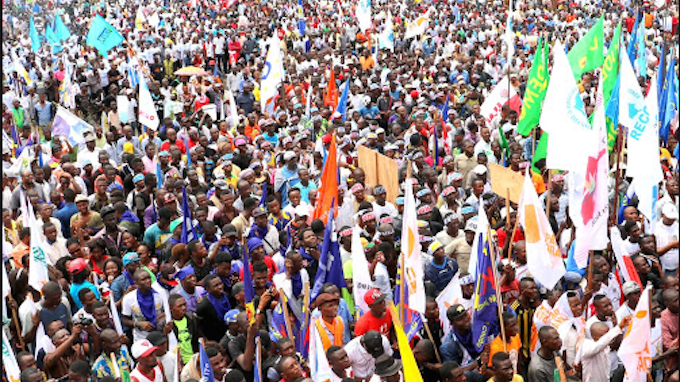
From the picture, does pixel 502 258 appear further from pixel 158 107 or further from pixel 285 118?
pixel 158 107

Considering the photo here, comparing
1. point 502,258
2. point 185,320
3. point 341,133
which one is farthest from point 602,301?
point 341,133

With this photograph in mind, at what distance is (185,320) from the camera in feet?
24.4

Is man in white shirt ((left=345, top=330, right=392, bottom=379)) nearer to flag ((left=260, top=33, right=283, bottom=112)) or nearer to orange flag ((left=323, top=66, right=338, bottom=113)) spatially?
orange flag ((left=323, top=66, right=338, bottom=113))

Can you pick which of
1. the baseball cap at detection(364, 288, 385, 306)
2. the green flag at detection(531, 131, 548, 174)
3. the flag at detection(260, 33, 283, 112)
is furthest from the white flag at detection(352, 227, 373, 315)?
the flag at detection(260, 33, 283, 112)

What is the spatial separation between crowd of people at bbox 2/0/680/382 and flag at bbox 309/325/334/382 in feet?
0.05

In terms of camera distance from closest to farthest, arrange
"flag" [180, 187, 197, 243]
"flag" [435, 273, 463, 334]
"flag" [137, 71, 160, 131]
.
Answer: "flag" [435, 273, 463, 334]
"flag" [180, 187, 197, 243]
"flag" [137, 71, 160, 131]

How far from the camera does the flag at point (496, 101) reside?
13.5 metres

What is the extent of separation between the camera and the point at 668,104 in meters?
12.0

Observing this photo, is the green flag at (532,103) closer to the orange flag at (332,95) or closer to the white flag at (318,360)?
the orange flag at (332,95)

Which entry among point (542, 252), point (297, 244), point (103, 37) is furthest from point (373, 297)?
point (103, 37)

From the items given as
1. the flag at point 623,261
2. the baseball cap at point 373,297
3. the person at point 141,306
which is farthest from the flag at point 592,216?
the person at point 141,306

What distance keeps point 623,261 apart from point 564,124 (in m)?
1.39

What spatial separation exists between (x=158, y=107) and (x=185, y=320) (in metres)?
8.98

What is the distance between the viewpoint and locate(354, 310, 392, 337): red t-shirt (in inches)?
277
